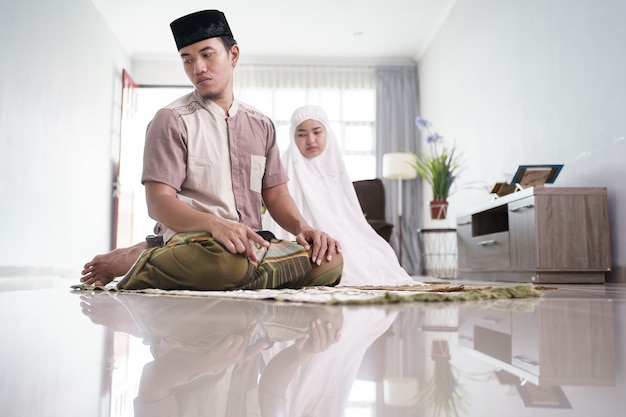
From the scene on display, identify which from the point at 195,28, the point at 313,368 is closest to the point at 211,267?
the point at 195,28

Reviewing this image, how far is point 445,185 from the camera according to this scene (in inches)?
237

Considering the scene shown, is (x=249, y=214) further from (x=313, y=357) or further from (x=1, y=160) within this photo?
Answer: (x=1, y=160)

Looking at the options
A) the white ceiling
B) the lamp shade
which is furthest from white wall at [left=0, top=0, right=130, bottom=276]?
the lamp shade

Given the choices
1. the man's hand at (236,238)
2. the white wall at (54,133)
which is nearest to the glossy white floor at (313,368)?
the man's hand at (236,238)

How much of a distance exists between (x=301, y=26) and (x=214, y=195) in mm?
5737

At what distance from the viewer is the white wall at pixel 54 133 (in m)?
4.38

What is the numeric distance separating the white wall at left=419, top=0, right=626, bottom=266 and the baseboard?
0.04 m

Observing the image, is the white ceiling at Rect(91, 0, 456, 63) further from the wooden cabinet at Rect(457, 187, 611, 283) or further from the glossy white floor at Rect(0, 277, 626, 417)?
the glossy white floor at Rect(0, 277, 626, 417)

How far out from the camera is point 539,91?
425cm

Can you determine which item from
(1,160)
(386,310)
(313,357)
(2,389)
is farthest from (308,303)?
(1,160)

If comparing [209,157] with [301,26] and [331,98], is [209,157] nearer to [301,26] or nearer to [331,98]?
[301,26]

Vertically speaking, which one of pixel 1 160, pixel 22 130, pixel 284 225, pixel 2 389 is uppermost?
pixel 22 130

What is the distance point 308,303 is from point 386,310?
0.66 ft

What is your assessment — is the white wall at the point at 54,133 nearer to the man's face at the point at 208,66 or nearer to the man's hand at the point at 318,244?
the man's face at the point at 208,66
